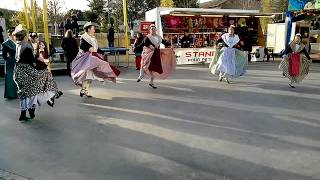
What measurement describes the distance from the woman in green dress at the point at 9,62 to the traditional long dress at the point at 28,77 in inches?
84.2

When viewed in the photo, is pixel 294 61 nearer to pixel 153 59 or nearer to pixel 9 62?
pixel 153 59

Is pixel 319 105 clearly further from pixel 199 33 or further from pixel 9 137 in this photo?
pixel 199 33

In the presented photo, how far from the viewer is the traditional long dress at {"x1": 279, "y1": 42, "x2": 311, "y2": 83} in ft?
36.8

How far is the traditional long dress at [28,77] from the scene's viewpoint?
24.1 feet

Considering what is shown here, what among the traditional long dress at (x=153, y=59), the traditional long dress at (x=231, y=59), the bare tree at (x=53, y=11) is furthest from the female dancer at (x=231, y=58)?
the bare tree at (x=53, y=11)

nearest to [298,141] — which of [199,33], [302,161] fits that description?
[302,161]

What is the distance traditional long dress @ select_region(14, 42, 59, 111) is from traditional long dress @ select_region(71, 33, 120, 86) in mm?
2066

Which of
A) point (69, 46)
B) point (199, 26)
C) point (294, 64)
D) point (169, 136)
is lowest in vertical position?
point (169, 136)

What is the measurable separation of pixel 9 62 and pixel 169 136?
521cm

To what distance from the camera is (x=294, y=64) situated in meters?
11.2

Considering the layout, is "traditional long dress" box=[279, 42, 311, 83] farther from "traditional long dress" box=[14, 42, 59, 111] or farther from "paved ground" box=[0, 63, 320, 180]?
"traditional long dress" box=[14, 42, 59, 111]

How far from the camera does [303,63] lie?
37.2ft

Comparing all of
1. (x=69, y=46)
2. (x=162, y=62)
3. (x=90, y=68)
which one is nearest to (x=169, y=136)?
(x=90, y=68)

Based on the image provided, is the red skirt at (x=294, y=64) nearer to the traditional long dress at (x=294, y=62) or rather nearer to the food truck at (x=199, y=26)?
the traditional long dress at (x=294, y=62)
